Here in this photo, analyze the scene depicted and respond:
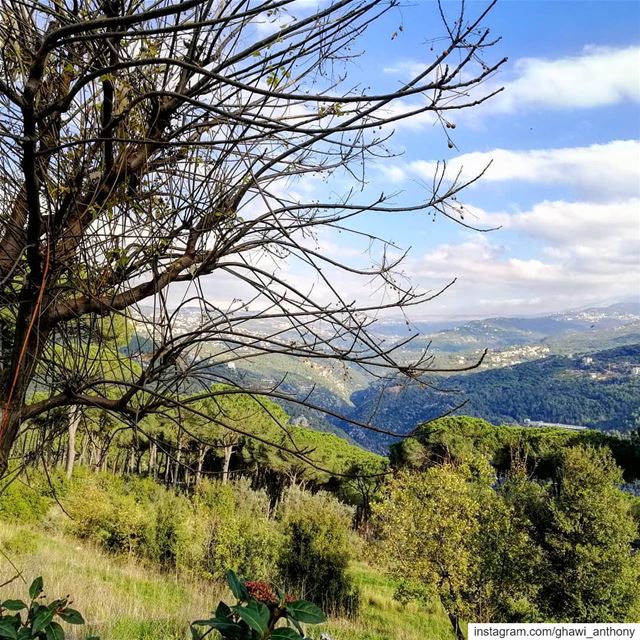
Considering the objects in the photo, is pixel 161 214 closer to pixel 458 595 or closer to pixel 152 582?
pixel 152 582

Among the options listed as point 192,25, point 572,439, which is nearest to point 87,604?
point 192,25

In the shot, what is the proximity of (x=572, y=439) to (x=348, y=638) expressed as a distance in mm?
17497

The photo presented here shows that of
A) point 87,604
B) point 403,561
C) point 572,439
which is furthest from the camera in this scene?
point 572,439

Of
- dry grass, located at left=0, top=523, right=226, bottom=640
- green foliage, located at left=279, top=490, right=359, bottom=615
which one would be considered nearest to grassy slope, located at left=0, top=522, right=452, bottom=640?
dry grass, located at left=0, top=523, right=226, bottom=640

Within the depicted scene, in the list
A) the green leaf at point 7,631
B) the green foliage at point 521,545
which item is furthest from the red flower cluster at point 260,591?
the green foliage at point 521,545

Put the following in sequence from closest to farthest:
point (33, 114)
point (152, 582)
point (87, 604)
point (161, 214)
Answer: point (33, 114), point (161, 214), point (87, 604), point (152, 582)

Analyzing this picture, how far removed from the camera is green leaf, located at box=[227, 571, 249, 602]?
1.28 metres

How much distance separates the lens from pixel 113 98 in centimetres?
145

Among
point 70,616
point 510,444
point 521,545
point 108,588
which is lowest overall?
point 108,588

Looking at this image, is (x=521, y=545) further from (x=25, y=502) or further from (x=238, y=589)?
(x=25, y=502)

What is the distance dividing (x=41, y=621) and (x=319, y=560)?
10690 mm

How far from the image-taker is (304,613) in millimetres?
1215

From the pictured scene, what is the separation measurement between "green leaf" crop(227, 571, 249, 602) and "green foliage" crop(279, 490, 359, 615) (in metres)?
10.5

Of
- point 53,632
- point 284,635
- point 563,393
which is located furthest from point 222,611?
point 563,393
